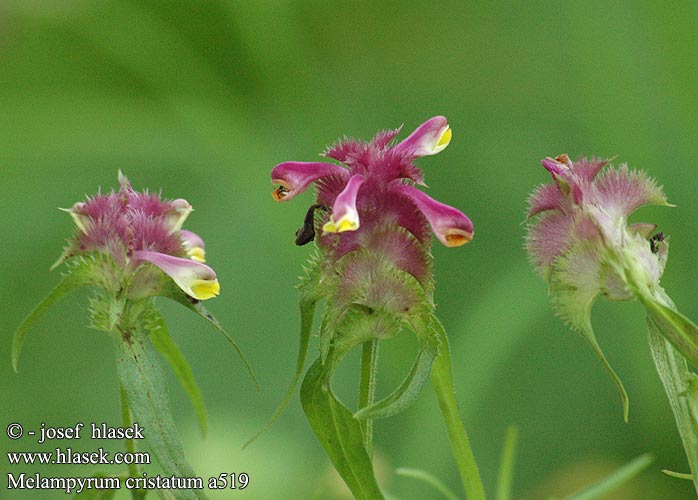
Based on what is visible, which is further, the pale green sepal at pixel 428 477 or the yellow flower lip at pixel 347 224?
the pale green sepal at pixel 428 477

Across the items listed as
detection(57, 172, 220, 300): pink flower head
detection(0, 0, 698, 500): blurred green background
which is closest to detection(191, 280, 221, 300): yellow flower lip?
detection(57, 172, 220, 300): pink flower head

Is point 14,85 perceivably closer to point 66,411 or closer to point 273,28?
point 273,28

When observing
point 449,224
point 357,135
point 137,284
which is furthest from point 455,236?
point 357,135

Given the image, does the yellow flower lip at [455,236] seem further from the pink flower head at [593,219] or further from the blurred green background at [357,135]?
the blurred green background at [357,135]

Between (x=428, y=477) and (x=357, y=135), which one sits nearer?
(x=428, y=477)

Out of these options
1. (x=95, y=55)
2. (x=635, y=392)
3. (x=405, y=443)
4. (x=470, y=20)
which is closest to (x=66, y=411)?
(x=405, y=443)

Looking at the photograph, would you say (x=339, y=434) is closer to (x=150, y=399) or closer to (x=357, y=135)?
(x=150, y=399)

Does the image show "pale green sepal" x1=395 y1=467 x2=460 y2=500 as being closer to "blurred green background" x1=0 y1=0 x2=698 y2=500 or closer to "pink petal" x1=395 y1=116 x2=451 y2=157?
"pink petal" x1=395 y1=116 x2=451 y2=157

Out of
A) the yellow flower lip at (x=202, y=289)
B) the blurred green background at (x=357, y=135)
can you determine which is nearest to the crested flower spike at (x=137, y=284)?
the yellow flower lip at (x=202, y=289)
